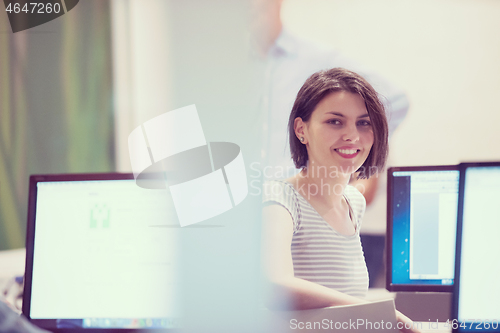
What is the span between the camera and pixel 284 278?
2.69 ft

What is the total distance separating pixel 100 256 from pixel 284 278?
42 centimetres

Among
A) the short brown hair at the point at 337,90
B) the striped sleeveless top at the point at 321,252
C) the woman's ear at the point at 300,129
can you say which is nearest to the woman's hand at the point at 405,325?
the striped sleeveless top at the point at 321,252

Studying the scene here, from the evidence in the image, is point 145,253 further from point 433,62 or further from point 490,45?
point 490,45

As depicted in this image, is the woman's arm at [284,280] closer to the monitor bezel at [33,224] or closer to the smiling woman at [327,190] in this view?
the smiling woman at [327,190]

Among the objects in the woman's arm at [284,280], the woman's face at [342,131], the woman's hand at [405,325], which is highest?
the woman's face at [342,131]

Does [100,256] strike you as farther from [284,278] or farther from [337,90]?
[337,90]

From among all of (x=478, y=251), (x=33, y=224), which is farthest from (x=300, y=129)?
(x=33, y=224)

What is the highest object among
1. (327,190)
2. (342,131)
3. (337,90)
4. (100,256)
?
(337,90)

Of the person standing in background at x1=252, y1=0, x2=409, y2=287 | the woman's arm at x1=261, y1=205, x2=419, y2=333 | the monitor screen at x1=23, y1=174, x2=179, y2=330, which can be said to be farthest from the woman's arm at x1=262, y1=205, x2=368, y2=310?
the monitor screen at x1=23, y1=174, x2=179, y2=330

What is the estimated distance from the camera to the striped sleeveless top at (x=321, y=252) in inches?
34.0

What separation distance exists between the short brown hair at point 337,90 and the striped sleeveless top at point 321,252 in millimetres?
124

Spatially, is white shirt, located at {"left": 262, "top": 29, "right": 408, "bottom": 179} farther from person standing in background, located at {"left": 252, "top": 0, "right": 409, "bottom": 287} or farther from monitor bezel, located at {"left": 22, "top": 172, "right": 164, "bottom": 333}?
monitor bezel, located at {"left": 22, "top": 172, "right": 164, "bottom": 333}

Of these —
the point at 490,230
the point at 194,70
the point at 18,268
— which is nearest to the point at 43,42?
the point at 194,70

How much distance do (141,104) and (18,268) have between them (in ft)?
1.95
